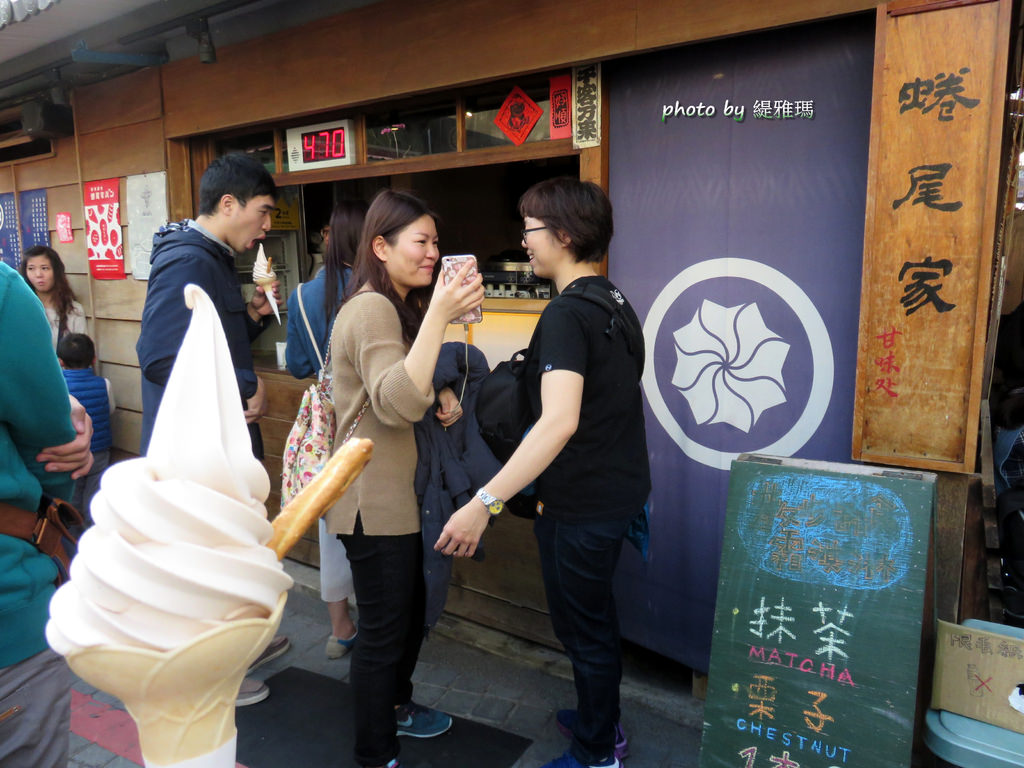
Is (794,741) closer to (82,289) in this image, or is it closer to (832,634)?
(832,634)

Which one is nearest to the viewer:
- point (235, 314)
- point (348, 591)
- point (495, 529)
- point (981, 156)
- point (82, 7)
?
point (981, 156)

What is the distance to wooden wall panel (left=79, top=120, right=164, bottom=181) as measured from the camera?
5730mm

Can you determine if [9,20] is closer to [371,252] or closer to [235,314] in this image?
[235,314]

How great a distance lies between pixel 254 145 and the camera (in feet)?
18.0

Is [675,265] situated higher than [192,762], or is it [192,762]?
[675,265]

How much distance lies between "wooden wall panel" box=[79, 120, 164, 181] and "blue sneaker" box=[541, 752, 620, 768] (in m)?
5.22

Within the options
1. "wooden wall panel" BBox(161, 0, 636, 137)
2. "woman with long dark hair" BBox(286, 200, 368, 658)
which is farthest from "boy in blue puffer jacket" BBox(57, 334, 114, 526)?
"woman with long dark hair" BBox(286, 200, 368, 658)

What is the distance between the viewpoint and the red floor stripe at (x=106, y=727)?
11.1ft

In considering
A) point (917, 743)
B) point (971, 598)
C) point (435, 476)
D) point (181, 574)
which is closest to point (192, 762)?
point (181, 574)

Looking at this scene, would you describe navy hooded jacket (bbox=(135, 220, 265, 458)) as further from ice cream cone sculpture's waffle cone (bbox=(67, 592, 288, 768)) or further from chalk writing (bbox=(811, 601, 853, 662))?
chalk writing (bbox=(811, 601, 853, 662))

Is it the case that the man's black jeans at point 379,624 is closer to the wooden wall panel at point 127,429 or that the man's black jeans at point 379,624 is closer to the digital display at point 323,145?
the digital display at point 323,145

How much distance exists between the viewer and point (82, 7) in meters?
4.75

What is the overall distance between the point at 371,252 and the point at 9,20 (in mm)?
3538

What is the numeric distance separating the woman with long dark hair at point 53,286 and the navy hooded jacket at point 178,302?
3599mm
